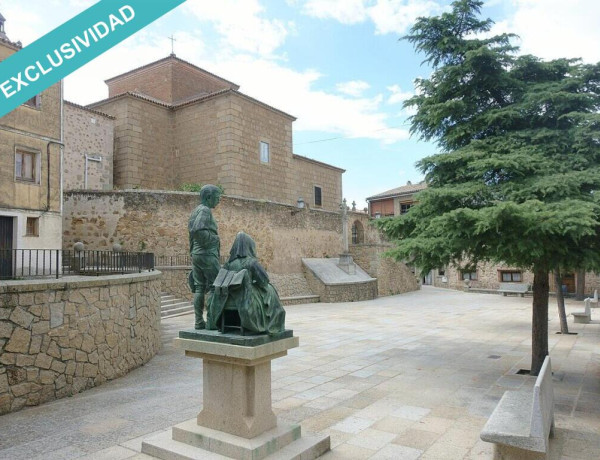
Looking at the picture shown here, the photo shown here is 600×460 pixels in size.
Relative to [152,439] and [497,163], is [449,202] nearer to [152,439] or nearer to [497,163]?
[497,163]

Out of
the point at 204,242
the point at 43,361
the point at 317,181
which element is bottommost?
the point at 43,361

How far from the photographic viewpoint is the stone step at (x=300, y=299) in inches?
729

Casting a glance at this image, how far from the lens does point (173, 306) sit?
1369cm

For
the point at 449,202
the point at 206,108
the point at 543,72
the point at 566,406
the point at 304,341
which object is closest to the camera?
the point at 566,406

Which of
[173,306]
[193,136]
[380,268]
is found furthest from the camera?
[380,268]

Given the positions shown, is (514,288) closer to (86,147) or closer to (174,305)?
(174,305)

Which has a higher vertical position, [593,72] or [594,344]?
[593,72]

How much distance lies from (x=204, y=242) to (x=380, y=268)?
2056 cm

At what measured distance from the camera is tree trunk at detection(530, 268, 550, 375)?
6.96 meters

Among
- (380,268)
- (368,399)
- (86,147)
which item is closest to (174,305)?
(86,147)

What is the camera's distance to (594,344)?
978cm

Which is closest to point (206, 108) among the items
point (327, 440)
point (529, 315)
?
point (529, 315)

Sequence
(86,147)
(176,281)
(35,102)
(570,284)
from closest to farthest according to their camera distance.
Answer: (35,102), (176,281), (86,147), (570,284)

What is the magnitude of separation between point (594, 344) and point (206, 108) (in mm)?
18230
